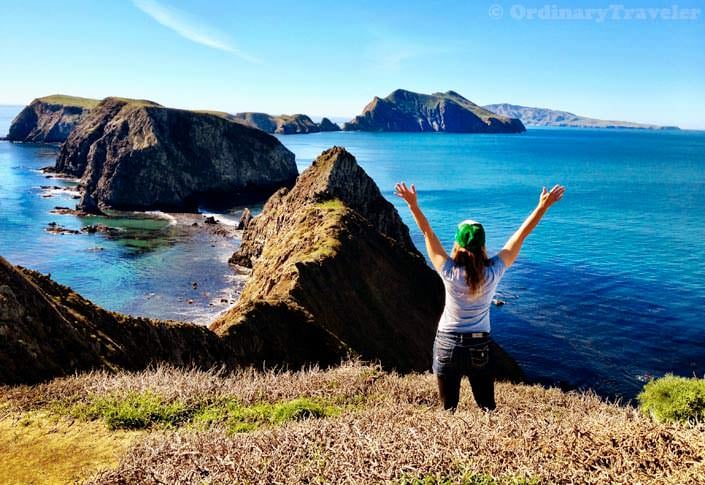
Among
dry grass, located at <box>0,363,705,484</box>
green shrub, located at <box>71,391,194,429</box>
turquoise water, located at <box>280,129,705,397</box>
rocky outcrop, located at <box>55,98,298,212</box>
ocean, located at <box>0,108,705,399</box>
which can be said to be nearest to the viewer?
dry grass, located at <box>0,363,705,484</box>

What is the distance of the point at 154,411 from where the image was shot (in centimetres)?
803

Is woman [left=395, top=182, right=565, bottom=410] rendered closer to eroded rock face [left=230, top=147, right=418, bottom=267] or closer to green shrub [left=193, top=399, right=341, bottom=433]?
green shrub [left=193, top=399, right=341, bottom=433]

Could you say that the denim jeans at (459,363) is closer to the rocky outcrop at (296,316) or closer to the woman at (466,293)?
the woman at (466,293)

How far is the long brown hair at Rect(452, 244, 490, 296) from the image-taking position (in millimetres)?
5953

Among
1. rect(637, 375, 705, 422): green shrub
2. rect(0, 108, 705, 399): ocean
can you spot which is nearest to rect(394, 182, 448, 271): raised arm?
rect(637, 375, 705, 422): green shrub

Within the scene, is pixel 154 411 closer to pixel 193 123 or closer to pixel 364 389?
pixel 364 389

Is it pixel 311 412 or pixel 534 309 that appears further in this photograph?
pixel 534 309

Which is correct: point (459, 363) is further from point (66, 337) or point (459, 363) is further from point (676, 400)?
point (66, 337)

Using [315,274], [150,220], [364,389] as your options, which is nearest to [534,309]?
[315,274]

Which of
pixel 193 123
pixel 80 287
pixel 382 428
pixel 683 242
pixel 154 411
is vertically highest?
pixel 193 123

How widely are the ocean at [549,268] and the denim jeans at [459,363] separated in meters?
Answer: 29.6

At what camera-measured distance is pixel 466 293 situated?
20.0ft

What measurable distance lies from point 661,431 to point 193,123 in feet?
406

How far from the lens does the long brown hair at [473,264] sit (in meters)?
5.95
